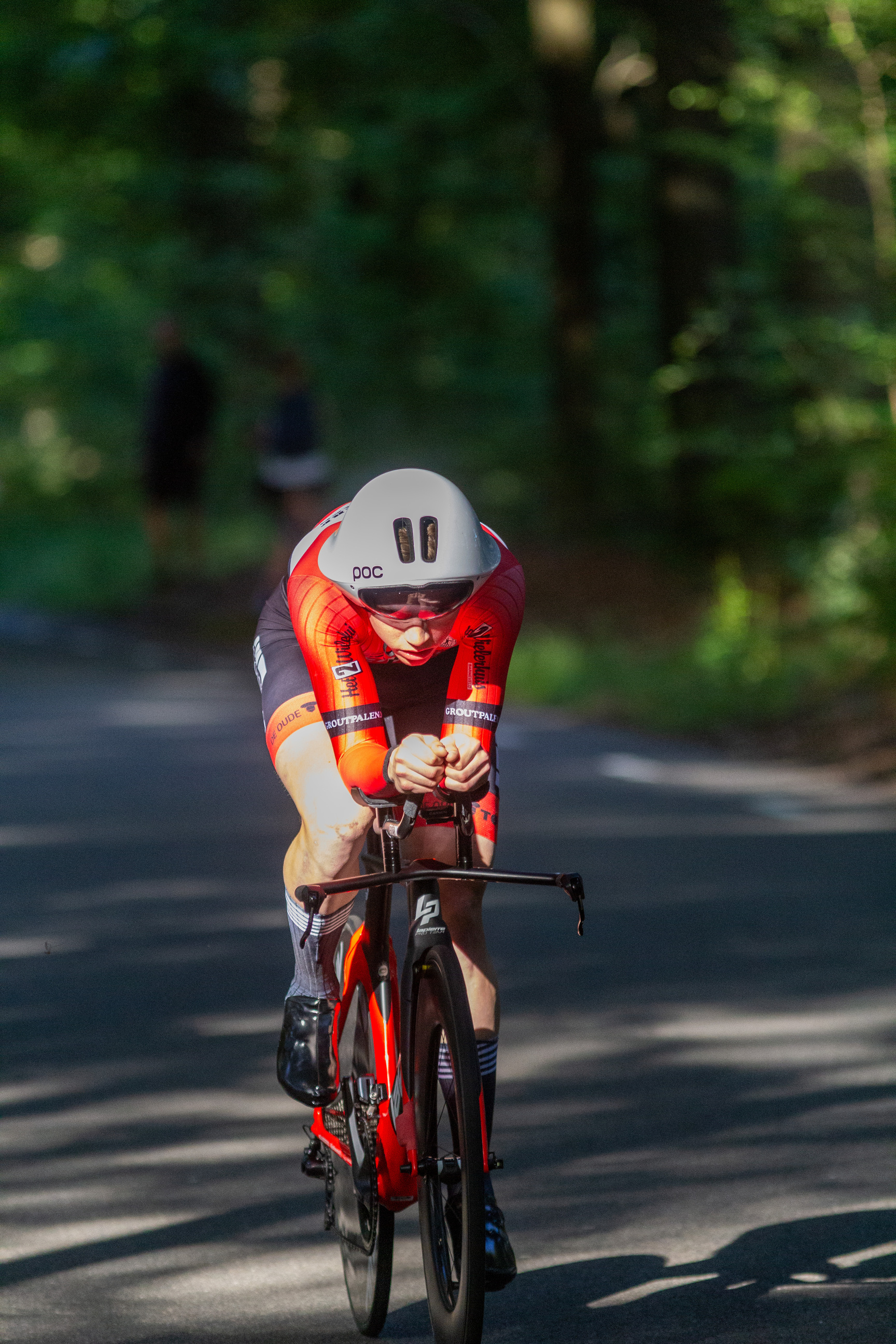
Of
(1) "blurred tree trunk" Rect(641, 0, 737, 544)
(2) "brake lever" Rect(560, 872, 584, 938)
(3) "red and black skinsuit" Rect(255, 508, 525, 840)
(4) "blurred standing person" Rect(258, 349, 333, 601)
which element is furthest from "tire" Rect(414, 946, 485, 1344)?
(4) "blurred standing person" Rect(258, 349, 333, 601)

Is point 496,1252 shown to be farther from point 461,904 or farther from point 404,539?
point 404,539

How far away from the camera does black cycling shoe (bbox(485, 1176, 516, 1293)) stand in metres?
3.84

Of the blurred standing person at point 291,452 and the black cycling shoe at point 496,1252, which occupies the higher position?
the blurred standing person at point 291,452

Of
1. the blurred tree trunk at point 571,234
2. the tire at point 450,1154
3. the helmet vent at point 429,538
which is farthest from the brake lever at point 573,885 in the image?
the blurred tree trunk at point 571,234

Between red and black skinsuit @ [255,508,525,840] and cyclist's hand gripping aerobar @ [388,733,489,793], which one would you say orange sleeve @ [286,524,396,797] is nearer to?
red and black skinsuit @ [255,508,525,840]

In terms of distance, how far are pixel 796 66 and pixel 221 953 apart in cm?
879

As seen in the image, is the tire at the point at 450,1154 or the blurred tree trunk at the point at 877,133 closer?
the tire at the point at 450,1154

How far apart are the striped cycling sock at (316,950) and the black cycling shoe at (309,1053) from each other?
33mm

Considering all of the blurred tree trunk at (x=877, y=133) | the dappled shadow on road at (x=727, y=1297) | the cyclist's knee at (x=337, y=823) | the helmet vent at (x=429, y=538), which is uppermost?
the blurred tree trunk at (x=877, y=133)

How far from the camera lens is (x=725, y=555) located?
18875mm

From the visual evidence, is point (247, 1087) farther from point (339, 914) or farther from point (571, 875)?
point (571, 875)

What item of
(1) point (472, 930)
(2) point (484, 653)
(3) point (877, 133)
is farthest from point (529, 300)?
(1) point (472, 930)

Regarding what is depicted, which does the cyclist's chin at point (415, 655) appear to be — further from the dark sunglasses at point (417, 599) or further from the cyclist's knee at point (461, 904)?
the cyclist's knee at point (461, 904)

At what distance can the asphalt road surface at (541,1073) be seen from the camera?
14.3 ft
